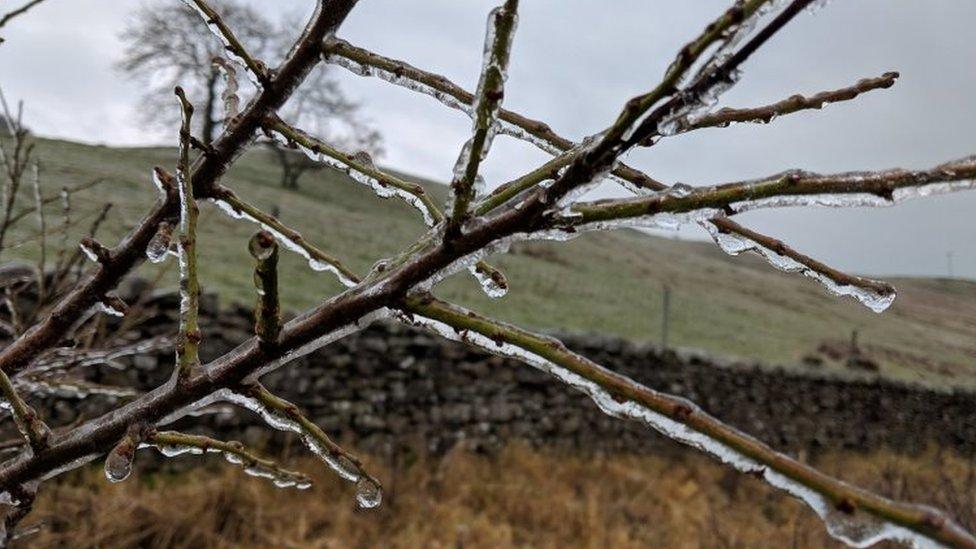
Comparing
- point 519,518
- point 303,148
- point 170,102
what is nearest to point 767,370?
point 519,518

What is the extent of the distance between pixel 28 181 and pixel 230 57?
14943 millimetres

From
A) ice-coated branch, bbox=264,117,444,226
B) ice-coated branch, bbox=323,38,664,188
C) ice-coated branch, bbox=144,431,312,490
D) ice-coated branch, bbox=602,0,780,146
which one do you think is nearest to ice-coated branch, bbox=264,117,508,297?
ice-coated branch, bbox=264,117,444,226

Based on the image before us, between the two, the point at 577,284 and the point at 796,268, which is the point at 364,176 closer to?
the point at 796,268

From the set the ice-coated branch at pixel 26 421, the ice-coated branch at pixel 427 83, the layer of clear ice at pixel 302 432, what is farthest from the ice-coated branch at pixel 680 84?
the ice-coated branch at pixel 26 421

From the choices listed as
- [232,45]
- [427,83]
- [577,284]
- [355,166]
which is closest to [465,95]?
[427,83]

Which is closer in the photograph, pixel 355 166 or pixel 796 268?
pixel 796 268

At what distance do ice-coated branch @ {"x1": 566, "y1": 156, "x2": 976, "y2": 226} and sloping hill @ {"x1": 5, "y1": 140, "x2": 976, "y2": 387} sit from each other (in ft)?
21.9

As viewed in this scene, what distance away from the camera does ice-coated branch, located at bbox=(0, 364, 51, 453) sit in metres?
0.64

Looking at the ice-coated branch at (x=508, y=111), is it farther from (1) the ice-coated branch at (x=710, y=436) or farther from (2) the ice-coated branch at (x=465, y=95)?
(1) the ice-coated branch at (x=710, y=436)

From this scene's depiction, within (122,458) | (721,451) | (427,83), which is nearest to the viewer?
(721,451)

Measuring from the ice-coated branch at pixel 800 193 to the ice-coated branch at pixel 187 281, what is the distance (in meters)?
0.36

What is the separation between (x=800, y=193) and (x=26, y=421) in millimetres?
688

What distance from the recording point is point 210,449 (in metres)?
0.72

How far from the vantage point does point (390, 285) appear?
0.58 m
